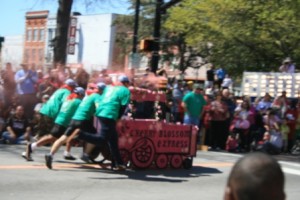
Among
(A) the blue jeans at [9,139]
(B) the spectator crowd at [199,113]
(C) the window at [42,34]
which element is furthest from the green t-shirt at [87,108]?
(C) the window at [42,34]

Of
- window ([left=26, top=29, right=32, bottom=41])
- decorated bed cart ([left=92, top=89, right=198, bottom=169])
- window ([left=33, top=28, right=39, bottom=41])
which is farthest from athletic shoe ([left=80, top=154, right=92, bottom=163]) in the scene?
window ([left=26, top=29, right=32, bottom=41])

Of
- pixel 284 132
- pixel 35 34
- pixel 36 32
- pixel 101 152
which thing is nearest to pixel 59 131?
pixel 101 152

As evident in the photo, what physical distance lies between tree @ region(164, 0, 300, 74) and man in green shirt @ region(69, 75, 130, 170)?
9.70 metres

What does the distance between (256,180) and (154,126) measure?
367 inches

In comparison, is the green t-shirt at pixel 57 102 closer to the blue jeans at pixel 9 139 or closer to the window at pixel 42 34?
the blue jeans at pixel 9 139

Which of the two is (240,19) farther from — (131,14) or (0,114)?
(131,14)

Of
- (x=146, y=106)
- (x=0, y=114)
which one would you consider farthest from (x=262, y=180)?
(x=0, y=114)

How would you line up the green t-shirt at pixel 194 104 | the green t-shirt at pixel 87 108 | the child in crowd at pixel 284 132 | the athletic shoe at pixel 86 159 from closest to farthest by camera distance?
the green t-shirt at pixel 87 108
the athletic shoe at pixel 86 159
the green t-shirt at pixel 194 104
the child in crowd at pixel 284 132

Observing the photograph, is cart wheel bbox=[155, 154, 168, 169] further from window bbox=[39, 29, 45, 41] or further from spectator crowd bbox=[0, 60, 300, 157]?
window bbox=[39, 29, 45, 41]

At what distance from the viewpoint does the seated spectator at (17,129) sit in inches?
573

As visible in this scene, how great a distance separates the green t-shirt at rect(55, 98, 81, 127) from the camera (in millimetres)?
11008

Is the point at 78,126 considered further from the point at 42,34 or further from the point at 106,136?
the point at 42,34

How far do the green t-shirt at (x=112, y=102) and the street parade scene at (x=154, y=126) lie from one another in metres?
0.02

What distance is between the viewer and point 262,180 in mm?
2119
